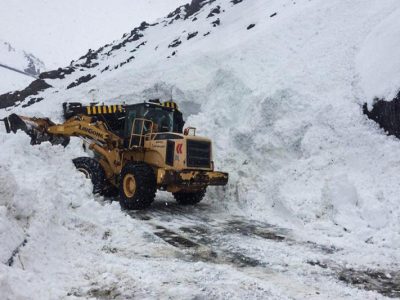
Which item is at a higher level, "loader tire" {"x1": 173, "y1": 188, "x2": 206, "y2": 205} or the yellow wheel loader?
the yellow wheel loader

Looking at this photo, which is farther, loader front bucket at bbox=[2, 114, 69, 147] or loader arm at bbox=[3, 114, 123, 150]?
loader front bucket at bbox=[2, 114, 69, 147]

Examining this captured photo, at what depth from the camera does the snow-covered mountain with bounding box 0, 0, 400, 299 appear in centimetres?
503

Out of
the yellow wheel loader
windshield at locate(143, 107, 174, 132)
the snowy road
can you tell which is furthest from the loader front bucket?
the snowy road

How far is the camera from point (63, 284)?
4.58m

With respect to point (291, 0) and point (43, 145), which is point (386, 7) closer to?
point (291, 0)

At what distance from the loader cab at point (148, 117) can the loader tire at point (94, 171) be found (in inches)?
43.7

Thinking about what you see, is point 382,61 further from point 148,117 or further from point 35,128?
point 35,128

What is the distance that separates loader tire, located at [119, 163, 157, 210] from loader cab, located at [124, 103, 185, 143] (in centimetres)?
117

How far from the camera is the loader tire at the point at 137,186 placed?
1008 centimetres

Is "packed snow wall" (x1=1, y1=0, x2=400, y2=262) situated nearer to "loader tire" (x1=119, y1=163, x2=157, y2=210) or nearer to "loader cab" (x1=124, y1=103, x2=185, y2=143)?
"loader cab" (x1=124, y1=103, x2=185, y2=143)

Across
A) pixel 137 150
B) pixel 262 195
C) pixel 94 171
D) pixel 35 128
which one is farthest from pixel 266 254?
pixel 35 128

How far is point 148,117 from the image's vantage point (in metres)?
11.3

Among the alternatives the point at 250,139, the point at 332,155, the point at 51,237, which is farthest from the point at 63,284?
the point at 250,139

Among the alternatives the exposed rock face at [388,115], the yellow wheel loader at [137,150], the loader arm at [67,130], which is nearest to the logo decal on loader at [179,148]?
the yellow wheel loader at [137,150]
